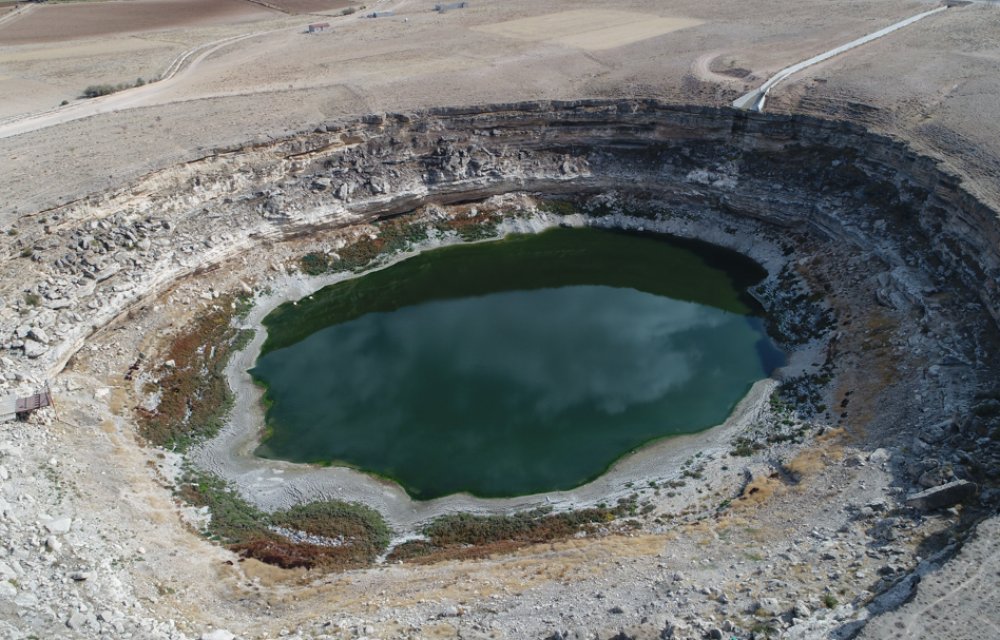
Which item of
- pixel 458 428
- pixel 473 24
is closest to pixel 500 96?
pixel 473 24

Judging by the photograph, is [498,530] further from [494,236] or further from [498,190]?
[498,190]

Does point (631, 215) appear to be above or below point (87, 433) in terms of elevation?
above

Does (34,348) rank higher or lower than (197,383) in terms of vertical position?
higher

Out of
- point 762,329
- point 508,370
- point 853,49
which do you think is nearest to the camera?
point 508,370

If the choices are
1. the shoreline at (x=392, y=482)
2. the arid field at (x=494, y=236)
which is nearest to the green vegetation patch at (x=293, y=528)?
the arid field at (x=494, y=236)

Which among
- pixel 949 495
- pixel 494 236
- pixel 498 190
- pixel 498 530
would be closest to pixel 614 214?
pixel 498 190

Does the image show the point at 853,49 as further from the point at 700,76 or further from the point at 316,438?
the point at 316,438

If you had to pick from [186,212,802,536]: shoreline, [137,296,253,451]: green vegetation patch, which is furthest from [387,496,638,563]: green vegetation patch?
[137,296,253,451]: green vegetation patch

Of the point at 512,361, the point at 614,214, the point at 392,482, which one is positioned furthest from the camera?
the point at 614,214
